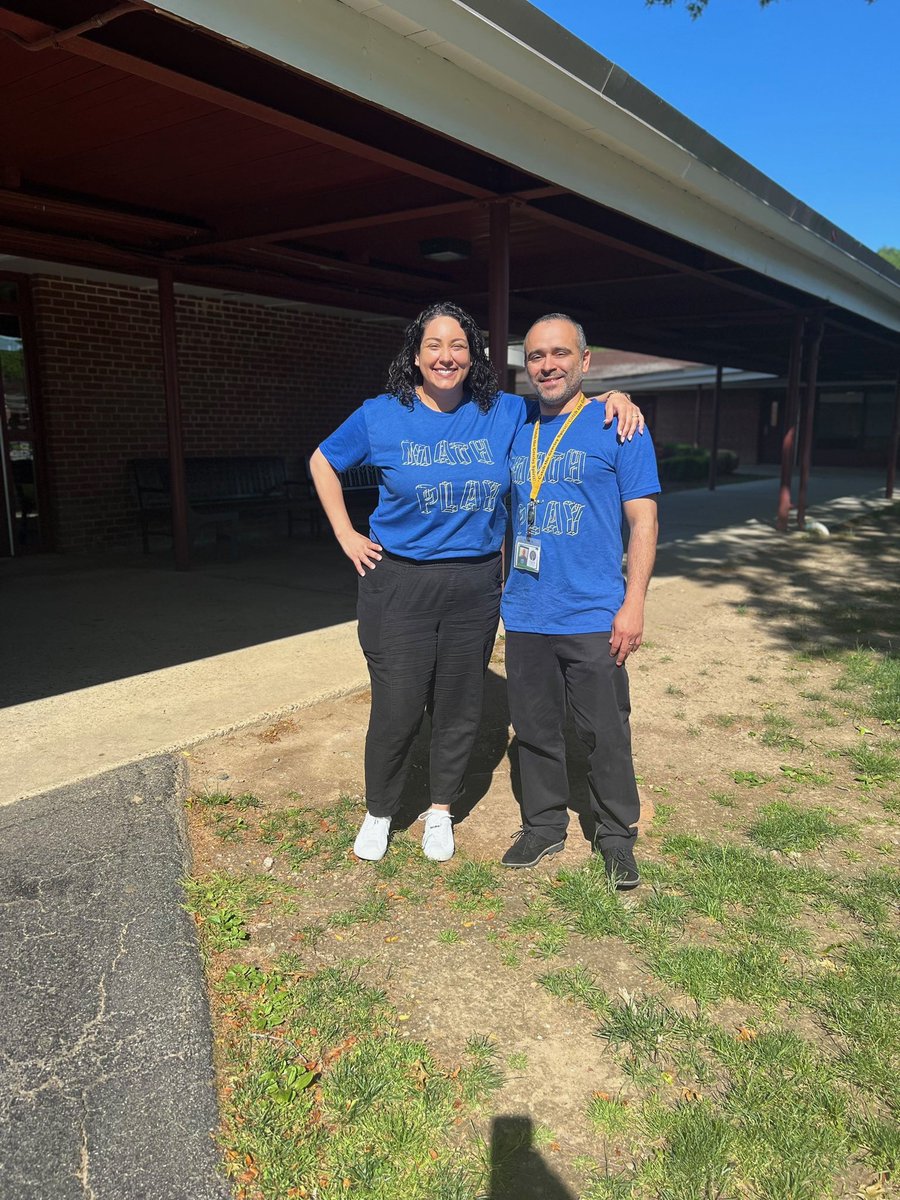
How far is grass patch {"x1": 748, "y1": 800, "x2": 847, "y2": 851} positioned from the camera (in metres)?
3.21

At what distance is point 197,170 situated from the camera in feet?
19.4

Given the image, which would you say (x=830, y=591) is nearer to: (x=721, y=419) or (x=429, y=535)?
(x=429, y=535)

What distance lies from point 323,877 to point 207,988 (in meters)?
0.65

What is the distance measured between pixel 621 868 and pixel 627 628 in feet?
2.79

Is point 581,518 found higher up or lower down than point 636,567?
higher up

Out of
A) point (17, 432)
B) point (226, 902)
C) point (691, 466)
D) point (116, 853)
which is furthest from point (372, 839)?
point (691, 466)

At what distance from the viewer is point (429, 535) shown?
9.37 ft

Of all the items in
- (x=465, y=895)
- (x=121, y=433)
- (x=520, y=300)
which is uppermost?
(x=520, y=300)

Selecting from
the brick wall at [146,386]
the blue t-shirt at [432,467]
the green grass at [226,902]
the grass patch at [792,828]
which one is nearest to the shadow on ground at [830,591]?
the grass patch at [792,828]

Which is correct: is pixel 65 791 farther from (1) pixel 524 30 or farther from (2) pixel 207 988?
(1) pixel 524 30

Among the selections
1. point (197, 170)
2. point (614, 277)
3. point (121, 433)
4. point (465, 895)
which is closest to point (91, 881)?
point (465, 895)

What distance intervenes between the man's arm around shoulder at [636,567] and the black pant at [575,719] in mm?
83

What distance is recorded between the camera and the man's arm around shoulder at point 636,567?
2672mm

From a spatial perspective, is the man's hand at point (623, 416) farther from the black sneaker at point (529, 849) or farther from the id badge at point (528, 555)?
the black sneaker at point (529, 849)
